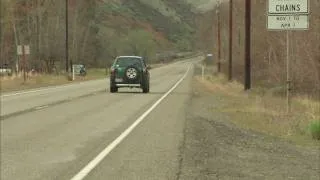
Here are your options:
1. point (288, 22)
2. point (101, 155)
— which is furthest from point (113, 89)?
point (101, 155)

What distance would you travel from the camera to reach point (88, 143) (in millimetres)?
14125

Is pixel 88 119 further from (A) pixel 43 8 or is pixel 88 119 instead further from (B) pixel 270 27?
(A) pixel 43 8

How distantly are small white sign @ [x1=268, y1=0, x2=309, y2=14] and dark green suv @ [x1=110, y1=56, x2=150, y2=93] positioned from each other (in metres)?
16.1

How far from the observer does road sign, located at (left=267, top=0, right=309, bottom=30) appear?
19.5m

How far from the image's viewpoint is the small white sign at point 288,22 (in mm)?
19562

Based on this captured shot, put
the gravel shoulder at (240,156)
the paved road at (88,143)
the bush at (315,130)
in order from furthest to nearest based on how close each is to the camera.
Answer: the bush at (315,130)
the paved road at (88,143)
the gravel shoulder at (240,156)

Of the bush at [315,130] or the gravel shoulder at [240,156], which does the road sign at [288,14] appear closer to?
the gravel shoulder at [240,156]

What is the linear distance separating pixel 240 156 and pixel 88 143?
3173 millimetres

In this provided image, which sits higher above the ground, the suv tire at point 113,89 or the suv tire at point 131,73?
the suv tire at point 131,73

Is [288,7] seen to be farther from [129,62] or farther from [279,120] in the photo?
[129,62]

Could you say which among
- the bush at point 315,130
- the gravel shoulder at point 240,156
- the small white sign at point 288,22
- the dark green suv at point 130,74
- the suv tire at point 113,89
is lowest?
the gravel shoulder at point 240,156

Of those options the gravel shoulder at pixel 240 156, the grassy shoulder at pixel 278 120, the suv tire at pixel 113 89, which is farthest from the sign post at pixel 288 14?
the suv tire at pixel 113 89

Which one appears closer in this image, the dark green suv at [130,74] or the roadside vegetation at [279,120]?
the roadside vegetation at [279,120]

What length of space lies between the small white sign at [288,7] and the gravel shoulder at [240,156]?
142 inches
